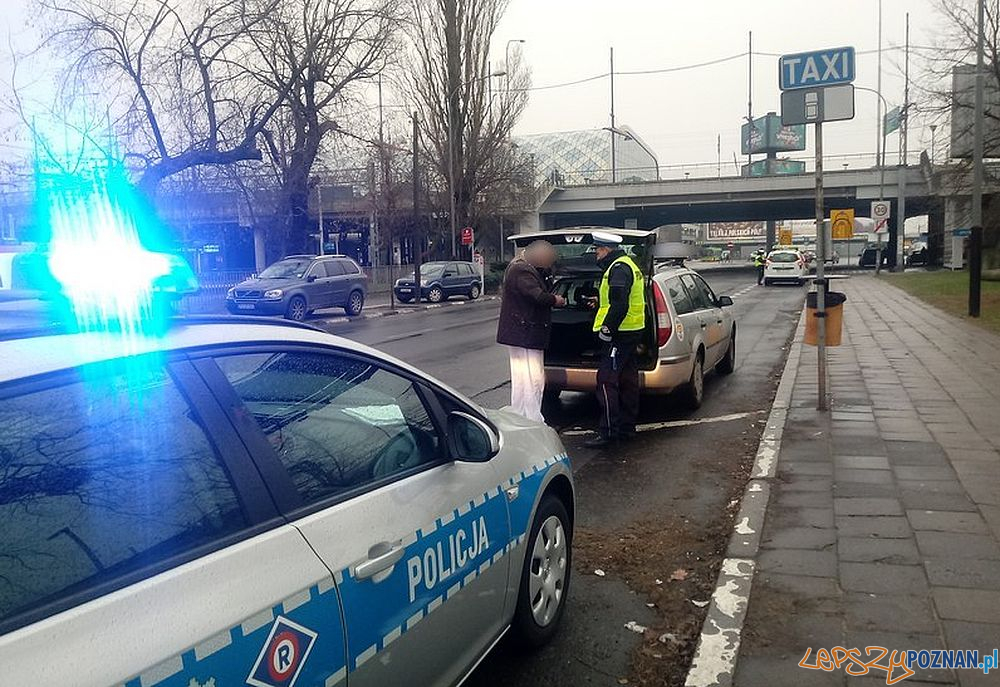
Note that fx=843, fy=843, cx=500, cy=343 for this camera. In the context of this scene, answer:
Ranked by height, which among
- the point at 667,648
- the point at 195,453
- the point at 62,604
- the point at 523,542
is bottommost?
the point at 667,648

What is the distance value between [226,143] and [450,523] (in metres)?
25.5

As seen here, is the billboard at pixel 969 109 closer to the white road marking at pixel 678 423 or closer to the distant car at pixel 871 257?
the white road marking at pixel 678 423

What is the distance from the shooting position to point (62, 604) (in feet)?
5.39

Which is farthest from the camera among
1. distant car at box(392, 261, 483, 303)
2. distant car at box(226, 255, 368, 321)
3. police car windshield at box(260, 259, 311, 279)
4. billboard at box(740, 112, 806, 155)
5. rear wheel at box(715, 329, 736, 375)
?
billboard at box(740, 112, 806, 155)

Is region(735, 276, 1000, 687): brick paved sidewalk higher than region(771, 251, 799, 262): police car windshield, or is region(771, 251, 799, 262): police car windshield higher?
region(771, 251, 799, 262): police car windshield

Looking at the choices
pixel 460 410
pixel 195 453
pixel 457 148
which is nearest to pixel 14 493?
pixel 195 453

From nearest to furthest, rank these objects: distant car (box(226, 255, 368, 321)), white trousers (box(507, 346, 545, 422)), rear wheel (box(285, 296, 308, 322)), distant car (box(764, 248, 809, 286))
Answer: white trousers (box(507, 346, 545, 422))
distant car (box(226, 255, 368, 321))
rear wheel (box(285, 296, 308, 322))
distant car (box(764, 248, 809, 286))

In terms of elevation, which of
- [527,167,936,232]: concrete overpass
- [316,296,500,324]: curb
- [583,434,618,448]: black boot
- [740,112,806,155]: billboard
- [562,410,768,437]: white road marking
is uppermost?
[740,112,806,155]: billboard

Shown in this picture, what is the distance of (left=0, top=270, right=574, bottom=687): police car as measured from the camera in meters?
1.69

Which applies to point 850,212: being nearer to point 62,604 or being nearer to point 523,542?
point 523,542

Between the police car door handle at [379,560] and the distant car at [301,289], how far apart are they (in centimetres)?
1845

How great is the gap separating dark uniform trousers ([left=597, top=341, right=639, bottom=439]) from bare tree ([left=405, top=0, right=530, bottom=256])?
29899mm

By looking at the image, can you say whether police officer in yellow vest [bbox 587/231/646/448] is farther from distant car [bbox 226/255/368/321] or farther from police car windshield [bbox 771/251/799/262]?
police car windshield [bbox 771/251/799/262]

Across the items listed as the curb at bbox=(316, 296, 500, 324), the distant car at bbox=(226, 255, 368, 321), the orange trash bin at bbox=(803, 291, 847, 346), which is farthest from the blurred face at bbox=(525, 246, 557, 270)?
the curb at bbox=(316, 296, 500, 324)
